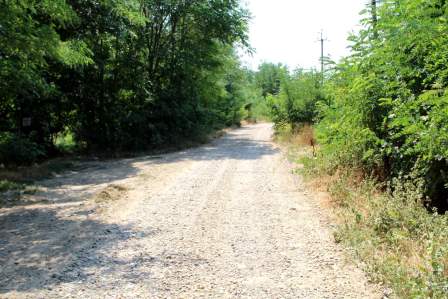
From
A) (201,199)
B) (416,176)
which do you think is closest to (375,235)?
(416,176)

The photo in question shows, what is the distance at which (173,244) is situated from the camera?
241 inches

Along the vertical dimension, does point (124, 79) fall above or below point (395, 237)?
above

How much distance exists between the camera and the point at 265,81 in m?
90.5

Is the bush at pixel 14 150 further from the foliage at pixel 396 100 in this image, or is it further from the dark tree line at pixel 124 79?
the foliage at pixel 396 100

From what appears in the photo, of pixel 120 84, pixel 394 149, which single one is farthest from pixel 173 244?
pixel 120 84

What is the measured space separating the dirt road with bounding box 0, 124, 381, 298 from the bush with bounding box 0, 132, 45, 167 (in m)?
3.42

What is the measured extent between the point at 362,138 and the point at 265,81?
8320 centimetres

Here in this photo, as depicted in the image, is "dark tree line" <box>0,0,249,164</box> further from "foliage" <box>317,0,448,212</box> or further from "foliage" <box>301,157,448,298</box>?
"foliage" <box>301,157,448,298</box>

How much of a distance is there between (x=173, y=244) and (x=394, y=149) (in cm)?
447

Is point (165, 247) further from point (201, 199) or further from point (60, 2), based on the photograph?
point (60, 2)

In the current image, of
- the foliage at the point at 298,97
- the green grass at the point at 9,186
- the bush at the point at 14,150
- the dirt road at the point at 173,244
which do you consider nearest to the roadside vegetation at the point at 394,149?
the dirt road at the point at 173,244

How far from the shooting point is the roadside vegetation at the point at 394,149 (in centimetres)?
504

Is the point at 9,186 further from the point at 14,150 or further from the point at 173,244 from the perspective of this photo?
the point at 173,244

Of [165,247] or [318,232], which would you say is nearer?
[165,247]
